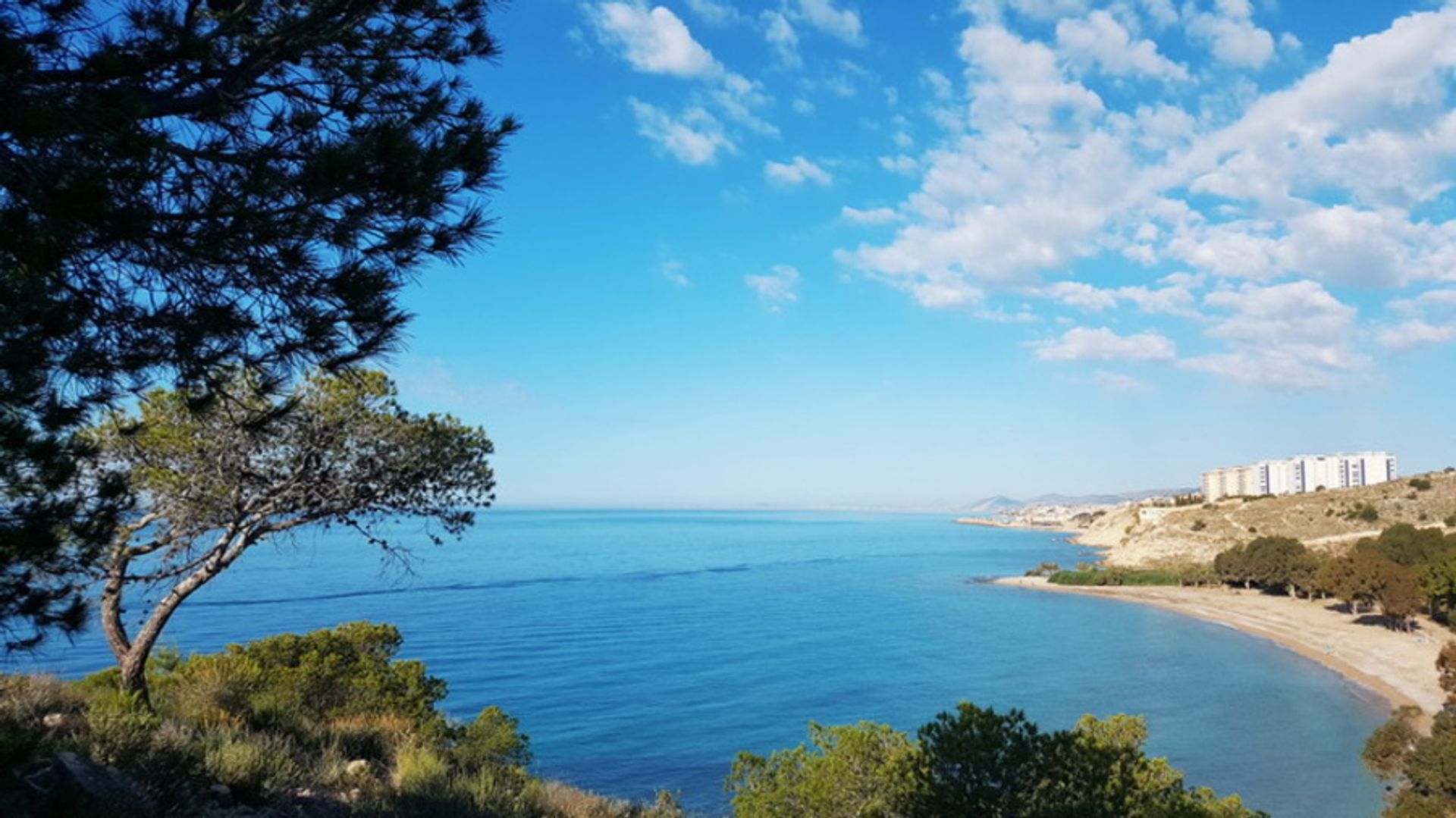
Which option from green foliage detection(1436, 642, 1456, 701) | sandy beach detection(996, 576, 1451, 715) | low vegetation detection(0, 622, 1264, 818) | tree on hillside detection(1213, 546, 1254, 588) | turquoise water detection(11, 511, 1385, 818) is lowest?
turquoise water detection(11, 511, 1385, 818)

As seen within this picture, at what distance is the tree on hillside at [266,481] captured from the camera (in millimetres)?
8227

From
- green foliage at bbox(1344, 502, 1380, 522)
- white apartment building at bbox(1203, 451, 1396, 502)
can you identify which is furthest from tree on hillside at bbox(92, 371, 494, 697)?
white apartment building at bbox(1203, 451, 1396, 502)

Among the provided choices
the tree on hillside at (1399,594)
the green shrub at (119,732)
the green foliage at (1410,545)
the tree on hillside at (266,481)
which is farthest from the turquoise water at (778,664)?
the green foliage at (1410,545)

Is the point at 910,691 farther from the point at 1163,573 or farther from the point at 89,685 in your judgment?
the point at 1163,573

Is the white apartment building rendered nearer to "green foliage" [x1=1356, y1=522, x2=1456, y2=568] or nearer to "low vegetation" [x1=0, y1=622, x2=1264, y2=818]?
"green foliage" [x1=1356, y1=522, x2=1456, y2=568]

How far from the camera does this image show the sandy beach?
30.4 meters

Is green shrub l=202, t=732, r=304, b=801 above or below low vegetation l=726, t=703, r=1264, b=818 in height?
above

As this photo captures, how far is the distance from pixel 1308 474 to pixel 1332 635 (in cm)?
13434

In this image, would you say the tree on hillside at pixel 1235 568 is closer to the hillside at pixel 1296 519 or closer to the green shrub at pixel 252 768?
the hillside at pixel 1296 519

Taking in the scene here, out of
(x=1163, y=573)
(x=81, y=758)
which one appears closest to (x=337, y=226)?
(x=81, y=758)

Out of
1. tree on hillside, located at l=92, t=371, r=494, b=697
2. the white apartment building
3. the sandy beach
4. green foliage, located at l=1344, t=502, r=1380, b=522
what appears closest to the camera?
tree on hillside, located at l=92, t=371, r=494, b=697

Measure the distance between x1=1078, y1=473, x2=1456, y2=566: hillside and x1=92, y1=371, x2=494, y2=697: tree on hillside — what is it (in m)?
64.0

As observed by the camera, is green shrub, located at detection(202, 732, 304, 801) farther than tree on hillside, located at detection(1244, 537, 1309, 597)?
No

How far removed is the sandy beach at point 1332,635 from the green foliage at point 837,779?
2555 centimetres
